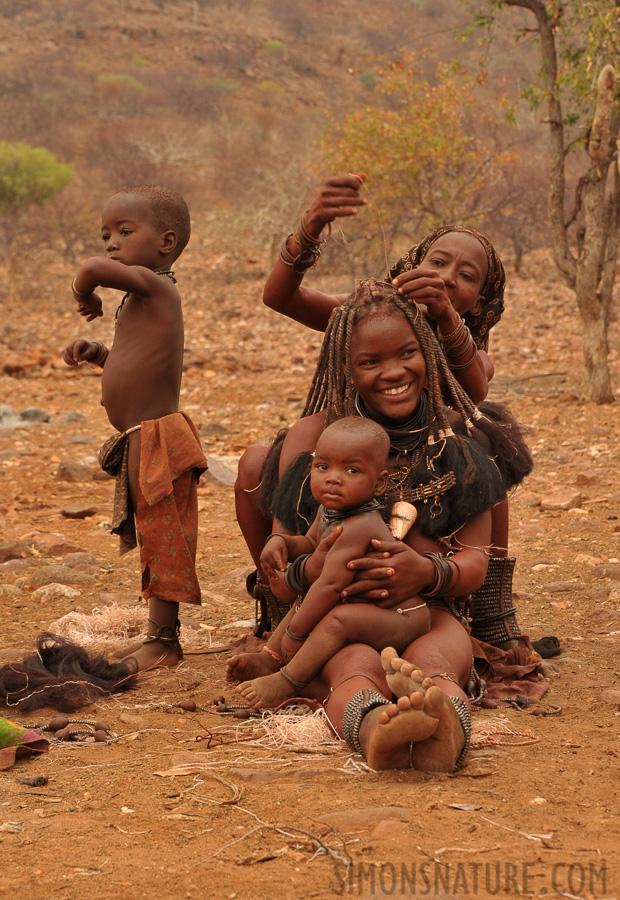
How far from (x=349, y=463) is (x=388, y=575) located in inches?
14.9

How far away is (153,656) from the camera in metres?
3.93

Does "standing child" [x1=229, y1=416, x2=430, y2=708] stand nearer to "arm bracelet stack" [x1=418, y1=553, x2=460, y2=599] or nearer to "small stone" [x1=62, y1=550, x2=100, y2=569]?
"arm bracelet stack" [x1=418, y1=553, x2=460, y2=599]

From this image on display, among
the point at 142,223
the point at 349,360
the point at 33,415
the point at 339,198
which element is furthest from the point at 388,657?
the point at 33,415

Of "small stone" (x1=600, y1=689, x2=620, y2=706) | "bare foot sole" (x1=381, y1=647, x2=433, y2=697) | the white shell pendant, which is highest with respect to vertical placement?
the white shell pendant

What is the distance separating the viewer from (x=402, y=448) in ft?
11.4

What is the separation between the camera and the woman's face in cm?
335

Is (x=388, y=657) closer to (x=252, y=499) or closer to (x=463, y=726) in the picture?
(x=463, y=726)

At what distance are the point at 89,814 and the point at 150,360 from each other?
77.4 inches

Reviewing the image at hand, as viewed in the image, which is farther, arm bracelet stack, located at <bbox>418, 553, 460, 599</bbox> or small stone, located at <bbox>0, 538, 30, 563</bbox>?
small stone, located at <bbox>0, 538, 30, 563</bbox>

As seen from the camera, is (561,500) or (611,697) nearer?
(611,697)

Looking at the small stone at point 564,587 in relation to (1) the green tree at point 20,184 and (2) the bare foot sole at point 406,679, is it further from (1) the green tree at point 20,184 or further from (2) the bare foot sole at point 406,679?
(1) the green tree at point 20,184

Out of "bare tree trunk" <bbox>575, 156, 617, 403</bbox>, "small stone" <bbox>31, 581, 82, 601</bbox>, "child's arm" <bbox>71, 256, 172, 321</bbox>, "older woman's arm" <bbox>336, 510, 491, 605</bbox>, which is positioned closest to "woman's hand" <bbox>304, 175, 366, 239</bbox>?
"child's arm" <bbox>71, 256, 172, 321</bbox>

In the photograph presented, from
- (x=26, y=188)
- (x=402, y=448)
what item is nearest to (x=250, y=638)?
(x=402, y=448)

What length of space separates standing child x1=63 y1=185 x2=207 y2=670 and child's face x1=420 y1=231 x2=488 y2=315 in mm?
1075
